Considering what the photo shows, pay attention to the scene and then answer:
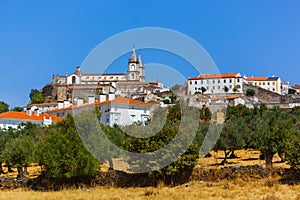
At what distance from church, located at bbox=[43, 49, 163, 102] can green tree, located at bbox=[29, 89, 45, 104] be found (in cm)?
206

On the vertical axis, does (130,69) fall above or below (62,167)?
above

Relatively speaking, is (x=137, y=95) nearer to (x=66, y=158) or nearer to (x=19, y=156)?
(x=19, y=156)

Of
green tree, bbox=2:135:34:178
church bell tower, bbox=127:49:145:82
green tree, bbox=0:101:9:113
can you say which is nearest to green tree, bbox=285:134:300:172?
green tree, bbox=2:135:34:178

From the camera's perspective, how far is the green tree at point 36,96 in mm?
140125

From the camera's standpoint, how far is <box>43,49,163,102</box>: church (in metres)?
134

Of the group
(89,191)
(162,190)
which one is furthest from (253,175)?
(89,191)

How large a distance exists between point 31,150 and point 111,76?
14287 cm

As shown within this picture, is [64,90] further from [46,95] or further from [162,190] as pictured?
[162,190]

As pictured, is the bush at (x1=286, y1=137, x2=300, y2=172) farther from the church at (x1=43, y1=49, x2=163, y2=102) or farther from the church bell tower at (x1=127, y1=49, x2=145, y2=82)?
the church bell tower at (x1=127, y1=49, x2=145, y2=82)

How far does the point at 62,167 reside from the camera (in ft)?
93.7

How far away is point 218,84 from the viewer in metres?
146

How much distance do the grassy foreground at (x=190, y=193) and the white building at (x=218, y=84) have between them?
117 metres

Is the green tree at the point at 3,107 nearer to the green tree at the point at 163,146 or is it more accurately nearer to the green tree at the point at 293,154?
the green tree at the point at 163,146

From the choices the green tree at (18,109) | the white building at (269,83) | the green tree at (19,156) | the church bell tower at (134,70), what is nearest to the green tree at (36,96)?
the green tree at (18,109)
